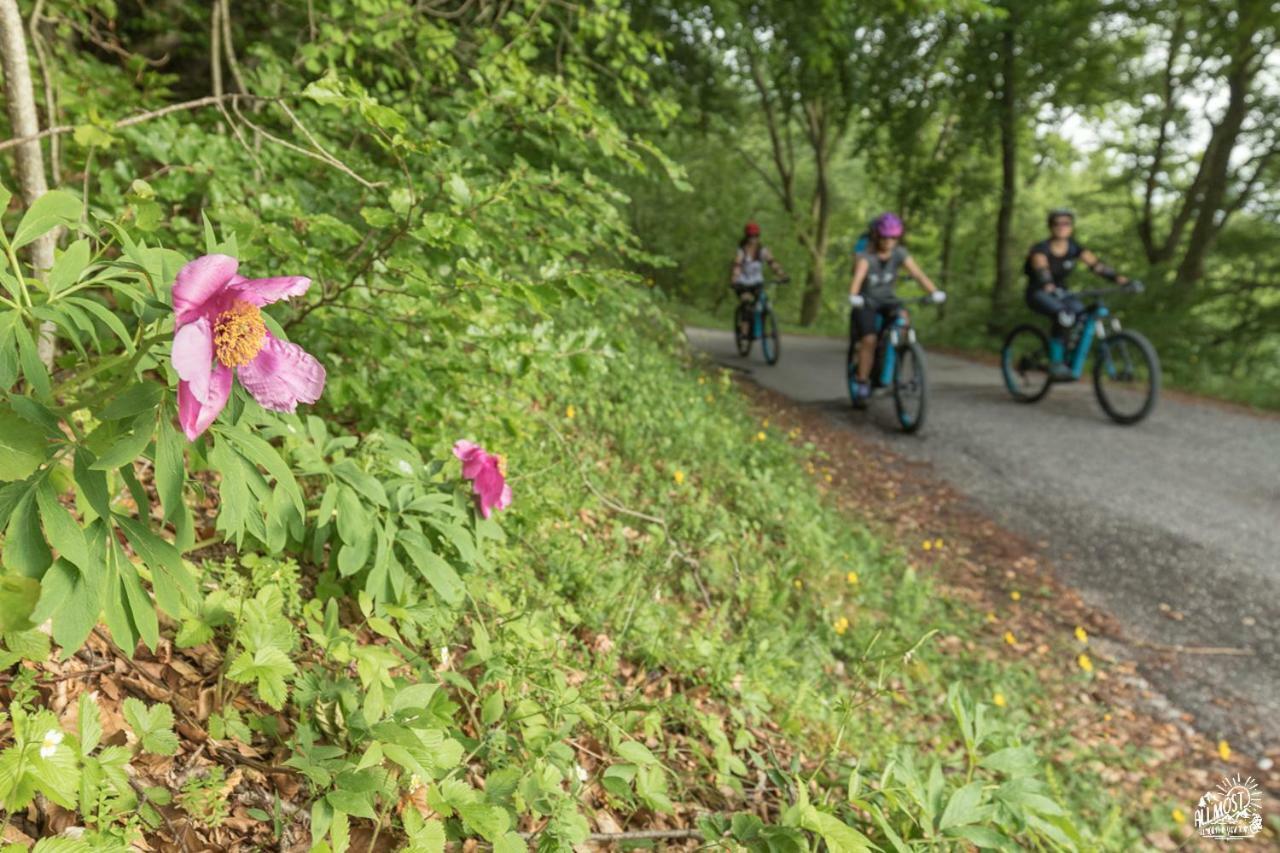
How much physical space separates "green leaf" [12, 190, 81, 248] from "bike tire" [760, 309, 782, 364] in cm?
1160

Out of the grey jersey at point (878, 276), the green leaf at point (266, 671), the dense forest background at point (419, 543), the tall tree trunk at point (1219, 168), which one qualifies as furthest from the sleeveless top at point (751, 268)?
the green leaf at point (266, 671)

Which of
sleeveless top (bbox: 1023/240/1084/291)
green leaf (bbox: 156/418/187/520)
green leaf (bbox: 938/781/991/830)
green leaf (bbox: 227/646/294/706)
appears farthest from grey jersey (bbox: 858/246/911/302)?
green leaf (bbox: 156/418/187/520)

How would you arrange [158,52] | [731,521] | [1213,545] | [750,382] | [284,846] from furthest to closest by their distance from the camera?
[750,382]
[158,52]
[1213,545]
[731,521]
[284,846]

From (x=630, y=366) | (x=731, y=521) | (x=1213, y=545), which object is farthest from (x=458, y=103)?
(x=1213, y=545)

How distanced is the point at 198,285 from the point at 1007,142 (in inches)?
753

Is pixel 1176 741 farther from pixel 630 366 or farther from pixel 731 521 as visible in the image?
pixel 630 366

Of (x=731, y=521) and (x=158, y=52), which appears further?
(x=158, y=52)

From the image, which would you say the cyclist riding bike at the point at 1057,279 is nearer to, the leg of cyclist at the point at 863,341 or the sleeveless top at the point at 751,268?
the leg of cyclist at the point at 863,341

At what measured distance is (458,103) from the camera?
4.03 metres

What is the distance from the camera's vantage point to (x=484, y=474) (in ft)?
7.82

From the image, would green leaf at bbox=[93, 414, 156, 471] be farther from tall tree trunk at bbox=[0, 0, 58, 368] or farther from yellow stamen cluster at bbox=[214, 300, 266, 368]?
tall tree trunk at bbox=[0, 0, 58, 368]

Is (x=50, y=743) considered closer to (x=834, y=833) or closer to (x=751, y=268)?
(x=834, y=833)

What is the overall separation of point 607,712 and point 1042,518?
5.46m

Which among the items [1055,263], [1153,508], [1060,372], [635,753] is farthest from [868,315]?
[635,753]
